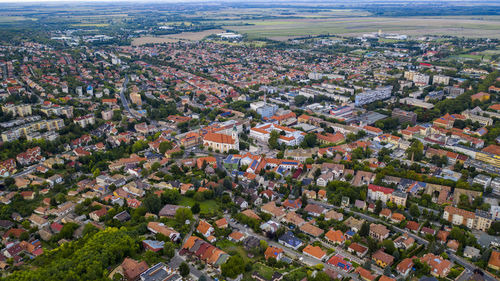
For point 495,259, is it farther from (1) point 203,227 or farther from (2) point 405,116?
(2) point 405,116

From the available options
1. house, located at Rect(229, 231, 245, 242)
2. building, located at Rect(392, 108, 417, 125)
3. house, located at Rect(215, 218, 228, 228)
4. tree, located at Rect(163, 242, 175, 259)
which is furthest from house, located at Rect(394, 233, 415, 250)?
building, located at Rect(392, 108, 417, 125)

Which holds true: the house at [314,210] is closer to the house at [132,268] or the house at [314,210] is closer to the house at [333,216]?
the house at [333,216]

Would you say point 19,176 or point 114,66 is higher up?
point 114,66

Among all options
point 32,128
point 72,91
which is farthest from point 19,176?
point 72,91

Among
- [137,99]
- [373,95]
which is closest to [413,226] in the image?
[373,95]

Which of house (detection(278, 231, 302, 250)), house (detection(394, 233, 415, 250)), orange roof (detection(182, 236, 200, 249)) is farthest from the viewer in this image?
house (detection(278, 231, 302, 250))

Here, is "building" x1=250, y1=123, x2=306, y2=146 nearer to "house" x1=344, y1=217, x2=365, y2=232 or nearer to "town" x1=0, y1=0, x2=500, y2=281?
"town" x1=0, y1=0, x2=500, y2=281

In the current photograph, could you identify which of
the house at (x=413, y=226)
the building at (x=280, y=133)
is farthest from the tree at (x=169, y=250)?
the building at (x=280, y=133)

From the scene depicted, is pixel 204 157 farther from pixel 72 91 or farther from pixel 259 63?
pixel 259 63
